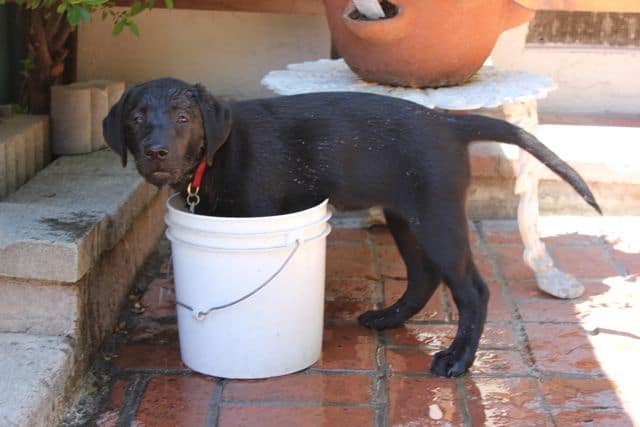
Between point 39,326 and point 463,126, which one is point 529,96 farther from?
point 39,326

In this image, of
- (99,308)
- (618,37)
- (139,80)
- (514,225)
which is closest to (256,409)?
(99,308)

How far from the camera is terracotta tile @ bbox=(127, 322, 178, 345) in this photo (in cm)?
357

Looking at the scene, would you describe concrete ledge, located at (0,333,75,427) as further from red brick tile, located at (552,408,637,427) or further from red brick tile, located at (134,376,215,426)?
red brick tile, located at (552,408,637,427)

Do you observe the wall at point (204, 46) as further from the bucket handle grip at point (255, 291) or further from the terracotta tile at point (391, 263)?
the bucket handle grip at point (255, 291)

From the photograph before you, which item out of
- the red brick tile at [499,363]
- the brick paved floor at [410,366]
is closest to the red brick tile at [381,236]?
the brick paved floor at [410,366]

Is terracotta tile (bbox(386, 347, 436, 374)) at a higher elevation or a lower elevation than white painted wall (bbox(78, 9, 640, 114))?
lower

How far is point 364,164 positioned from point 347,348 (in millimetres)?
709

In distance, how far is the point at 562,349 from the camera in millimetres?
3490

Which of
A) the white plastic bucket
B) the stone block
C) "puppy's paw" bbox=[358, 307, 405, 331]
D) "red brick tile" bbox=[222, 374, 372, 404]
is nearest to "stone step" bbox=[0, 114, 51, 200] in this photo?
the stone block

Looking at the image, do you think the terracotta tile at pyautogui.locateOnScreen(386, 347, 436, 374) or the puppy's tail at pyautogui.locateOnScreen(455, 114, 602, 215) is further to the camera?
the terracotta tile at pyautogui.locateOnScreen(386, 347, 436, 374)

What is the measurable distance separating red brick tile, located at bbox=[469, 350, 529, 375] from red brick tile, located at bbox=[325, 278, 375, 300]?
0.66m

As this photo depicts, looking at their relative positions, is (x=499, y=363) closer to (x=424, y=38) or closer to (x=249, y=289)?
(x=249, y=289)

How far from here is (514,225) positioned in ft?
15.6

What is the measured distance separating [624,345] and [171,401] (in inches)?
64.9
